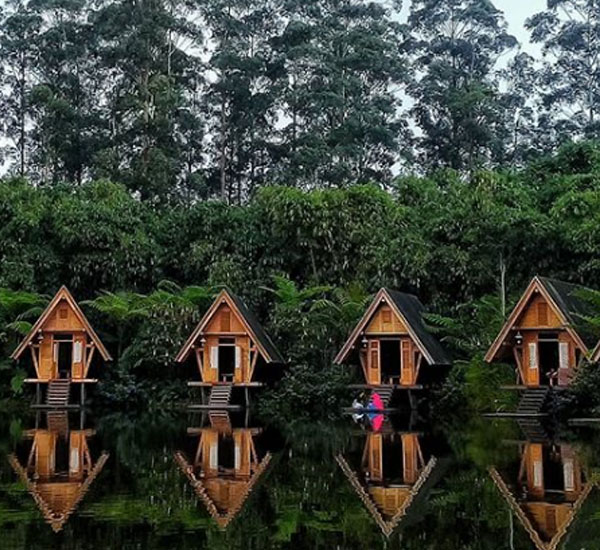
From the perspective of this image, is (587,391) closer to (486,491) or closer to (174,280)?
(486,491)

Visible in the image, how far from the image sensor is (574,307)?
2319 centimetres

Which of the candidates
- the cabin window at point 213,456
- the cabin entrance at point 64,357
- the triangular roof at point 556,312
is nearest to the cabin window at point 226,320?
the cabin entrance at point 64,357

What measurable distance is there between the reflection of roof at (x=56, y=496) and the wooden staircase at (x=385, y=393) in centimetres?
1273

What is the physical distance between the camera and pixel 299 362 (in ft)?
89.9

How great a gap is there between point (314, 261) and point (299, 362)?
5105mm

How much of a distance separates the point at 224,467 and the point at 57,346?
16.7m

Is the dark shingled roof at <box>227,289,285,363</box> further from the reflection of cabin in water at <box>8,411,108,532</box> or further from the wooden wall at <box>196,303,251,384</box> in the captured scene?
the reflection of cabin in water at <box>8,411,108,532</box>

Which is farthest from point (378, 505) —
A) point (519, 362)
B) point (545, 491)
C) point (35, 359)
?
point (35, 359)

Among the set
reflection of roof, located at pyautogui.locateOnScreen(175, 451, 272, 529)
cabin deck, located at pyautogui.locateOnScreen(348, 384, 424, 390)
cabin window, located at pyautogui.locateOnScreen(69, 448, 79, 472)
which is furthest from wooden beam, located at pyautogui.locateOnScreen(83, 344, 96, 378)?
reflection of roof, located at pyautogui.locateOnScreen(175, 451, 272, 529)

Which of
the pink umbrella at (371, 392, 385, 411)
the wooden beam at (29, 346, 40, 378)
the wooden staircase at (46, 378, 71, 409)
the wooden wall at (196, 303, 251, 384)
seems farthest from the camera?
the wooden beam at (29, 346, 40, 378)

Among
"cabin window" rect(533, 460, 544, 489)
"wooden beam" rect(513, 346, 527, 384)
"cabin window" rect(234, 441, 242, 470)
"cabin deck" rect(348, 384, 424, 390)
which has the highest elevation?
"wooden beam" rect(513, 346, 527, 384)

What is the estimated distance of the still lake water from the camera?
7844 millimetres

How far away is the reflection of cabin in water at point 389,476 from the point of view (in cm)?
909

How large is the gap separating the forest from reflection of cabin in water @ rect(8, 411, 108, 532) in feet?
32.5
